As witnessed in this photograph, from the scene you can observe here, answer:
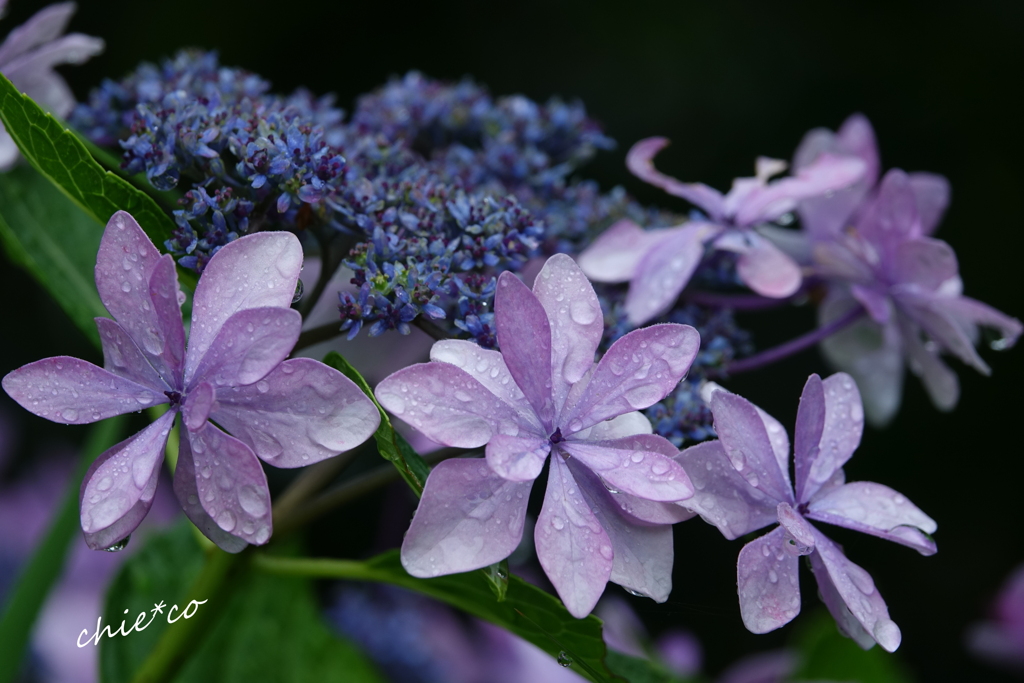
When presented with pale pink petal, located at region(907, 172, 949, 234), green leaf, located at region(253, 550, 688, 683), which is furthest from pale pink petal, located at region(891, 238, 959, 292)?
green leaf, located at region(253, 550, 688, 683)

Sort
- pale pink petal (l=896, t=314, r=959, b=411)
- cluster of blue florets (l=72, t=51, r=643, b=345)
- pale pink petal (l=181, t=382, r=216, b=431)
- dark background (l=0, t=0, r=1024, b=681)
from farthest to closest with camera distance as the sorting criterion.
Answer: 1. dark background (l=0, t=0, r=1024, b=681)
2. pale pink petal (l=896, t=314, r=959, b=411)
3. cluster of blue florets (l=72, t=51, r=643, b=345)
4. pale pink petal (l=181, t=382, r=216, b=431)

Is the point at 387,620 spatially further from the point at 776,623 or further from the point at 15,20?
the point at 15,20

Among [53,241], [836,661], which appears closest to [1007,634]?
[836,661]

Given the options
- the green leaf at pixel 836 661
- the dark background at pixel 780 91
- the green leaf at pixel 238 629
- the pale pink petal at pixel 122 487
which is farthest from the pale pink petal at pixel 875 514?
the dark background at pixel 780 91

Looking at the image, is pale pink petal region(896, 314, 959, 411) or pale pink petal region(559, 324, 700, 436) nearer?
pale pink petal region(559, 324, 700, 436)

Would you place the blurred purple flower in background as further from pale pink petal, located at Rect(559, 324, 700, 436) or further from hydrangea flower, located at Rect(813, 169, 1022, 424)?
pale pink petal, located at Rect(559, 324, 700, 436)

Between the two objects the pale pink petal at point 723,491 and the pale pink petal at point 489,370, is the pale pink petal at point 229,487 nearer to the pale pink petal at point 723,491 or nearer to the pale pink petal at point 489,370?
the pale pink petal at point 489,370

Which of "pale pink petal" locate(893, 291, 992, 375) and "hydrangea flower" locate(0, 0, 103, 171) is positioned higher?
"hydrangea flower" locate(0, 0, 103, 171)

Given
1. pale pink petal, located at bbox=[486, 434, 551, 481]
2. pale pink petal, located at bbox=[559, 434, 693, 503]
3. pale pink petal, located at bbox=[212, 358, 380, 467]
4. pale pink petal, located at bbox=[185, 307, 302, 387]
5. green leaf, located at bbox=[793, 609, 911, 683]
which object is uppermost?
pale pink petal, located at bbox=[185, 307, 302, 387]

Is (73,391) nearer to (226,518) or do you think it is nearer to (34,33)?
(226,518)
